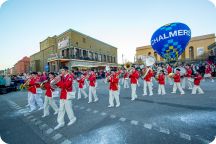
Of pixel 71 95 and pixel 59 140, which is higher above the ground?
pixel 71 95

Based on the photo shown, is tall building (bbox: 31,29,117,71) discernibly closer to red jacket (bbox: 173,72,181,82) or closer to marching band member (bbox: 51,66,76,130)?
red jacket (bbox: 173,72,181,82)

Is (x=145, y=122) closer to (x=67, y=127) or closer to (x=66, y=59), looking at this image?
(x=67, y=127)

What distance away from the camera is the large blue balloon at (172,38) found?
447 inches

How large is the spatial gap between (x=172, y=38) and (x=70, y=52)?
27.0 meters

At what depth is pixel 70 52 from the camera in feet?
116

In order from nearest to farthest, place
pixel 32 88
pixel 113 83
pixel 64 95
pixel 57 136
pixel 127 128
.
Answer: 1. pixel 57 136
2. pixel 127 128
3. pixel 64 95
4. pixel 113 83
5. pixel 32 88

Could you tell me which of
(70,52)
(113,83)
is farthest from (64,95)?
(70,52)

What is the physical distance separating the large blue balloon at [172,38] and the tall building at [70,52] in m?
24.1

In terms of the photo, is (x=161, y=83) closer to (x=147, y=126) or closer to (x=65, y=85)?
(x=147, y=126)

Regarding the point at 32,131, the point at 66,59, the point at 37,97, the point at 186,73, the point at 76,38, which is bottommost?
the point at 32,131

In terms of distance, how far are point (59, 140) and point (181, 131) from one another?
3139 mm

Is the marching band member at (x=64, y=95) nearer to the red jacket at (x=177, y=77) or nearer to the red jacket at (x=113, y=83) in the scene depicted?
the red jacket at (x=113, y=83)

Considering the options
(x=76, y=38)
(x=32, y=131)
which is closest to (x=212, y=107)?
(x=32, y=131)

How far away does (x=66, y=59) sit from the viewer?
33469 millimetres
